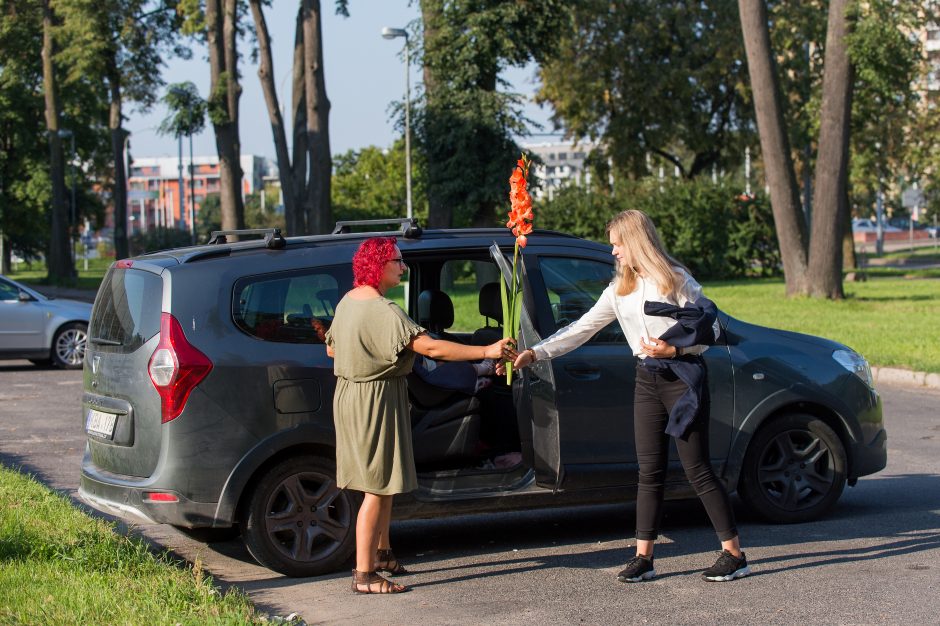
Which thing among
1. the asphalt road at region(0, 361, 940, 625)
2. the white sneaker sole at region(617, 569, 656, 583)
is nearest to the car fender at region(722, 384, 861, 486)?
the asphalt road at region(0, 361, 940, 625)

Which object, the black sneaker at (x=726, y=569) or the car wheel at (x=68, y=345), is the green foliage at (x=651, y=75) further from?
the black sneaker at (x=726, y=569)

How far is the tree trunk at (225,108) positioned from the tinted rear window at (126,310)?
2209 centimetres

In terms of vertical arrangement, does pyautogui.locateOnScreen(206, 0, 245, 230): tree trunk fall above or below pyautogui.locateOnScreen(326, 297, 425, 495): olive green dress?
above

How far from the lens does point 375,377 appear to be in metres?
5.80

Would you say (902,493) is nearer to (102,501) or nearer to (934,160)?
(102,501)

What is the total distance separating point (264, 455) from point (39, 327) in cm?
1347

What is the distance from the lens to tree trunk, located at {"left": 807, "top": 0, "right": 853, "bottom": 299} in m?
25.2

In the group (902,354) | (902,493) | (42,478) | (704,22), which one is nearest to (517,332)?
(902,493)

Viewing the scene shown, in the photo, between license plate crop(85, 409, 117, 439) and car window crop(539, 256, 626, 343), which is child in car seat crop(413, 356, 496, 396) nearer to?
car window crop(539, 256, 626, 343)

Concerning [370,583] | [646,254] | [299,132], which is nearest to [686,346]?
[646,254]

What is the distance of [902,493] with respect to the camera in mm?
8344

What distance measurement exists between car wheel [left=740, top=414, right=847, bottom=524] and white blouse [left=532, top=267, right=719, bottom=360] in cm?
134

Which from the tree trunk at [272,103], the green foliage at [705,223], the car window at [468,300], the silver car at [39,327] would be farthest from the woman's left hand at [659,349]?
the green foliage at [705,223]

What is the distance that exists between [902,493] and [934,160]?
130 feet
